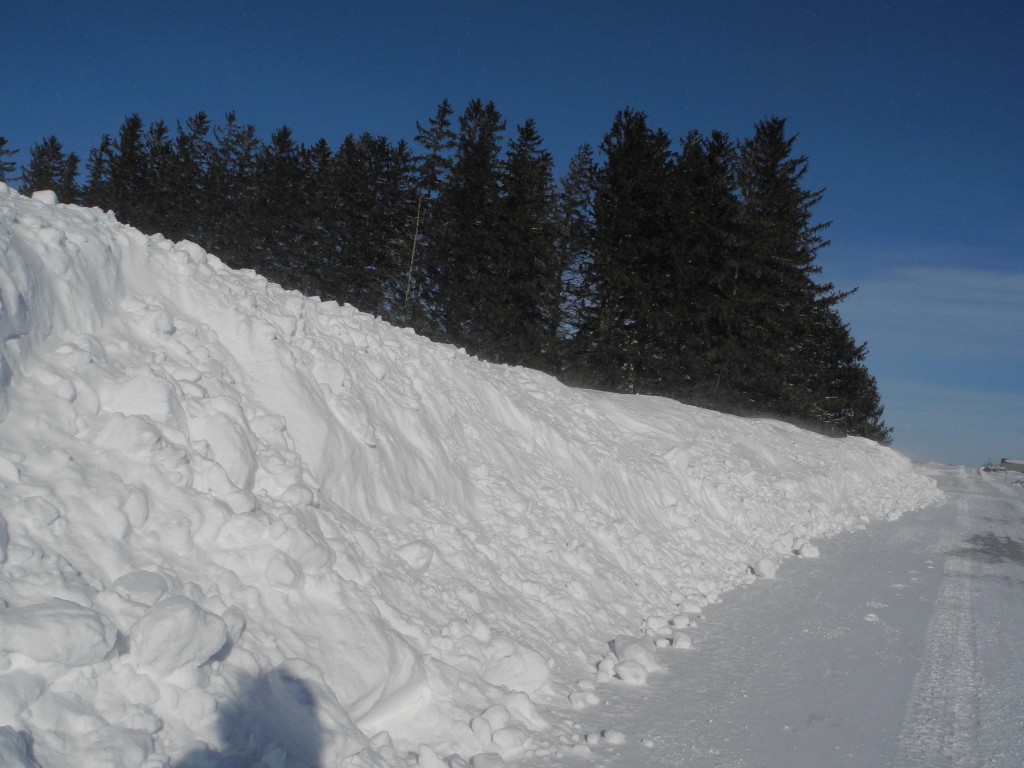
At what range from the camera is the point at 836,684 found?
509 cm

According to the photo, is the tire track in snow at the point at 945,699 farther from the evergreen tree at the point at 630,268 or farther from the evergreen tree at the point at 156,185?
the evergreen tree at the point at 156,185

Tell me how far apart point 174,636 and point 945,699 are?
5102 mm

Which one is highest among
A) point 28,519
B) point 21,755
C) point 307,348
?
point 307,348

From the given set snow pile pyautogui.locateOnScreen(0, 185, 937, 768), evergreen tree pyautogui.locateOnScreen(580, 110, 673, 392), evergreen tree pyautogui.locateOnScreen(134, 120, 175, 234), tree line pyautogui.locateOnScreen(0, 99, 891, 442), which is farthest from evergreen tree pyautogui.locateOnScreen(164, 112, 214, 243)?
snow pile pyautogui.locateOnScreen(0, 185, 937, 768)

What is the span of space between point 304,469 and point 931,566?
29.7 feet

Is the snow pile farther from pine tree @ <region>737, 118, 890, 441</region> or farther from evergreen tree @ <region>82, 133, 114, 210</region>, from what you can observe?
evergreen tree @ <region>82, 133, 114, 210</region>

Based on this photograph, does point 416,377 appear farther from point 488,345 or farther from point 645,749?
point 488,345

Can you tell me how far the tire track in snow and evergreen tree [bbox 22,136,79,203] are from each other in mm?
53915

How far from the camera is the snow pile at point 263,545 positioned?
2857 mm

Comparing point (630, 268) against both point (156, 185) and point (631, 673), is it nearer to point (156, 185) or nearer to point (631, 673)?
point (631, 673)

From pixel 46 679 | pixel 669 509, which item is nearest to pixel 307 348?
pixel 46 679

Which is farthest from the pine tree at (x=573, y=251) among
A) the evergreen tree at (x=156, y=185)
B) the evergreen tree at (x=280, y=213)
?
the evergreen tree at (x=156, y=185)

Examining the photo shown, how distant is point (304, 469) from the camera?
4.79m

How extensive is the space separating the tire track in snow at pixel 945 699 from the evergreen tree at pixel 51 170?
2123 inches
